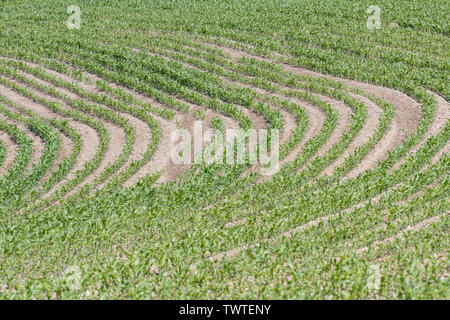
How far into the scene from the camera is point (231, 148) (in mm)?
20906

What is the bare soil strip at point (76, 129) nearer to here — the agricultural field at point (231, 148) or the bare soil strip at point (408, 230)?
the agricultural field at point (231, 148)

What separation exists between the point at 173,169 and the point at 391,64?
12.5 metres

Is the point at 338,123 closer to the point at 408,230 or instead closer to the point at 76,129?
the point at 76,129

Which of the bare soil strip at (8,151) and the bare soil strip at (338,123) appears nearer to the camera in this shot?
the bare soil strip at (338,123)

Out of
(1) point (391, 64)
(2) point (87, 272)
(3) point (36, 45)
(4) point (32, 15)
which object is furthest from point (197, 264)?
(4) point (32, 15)

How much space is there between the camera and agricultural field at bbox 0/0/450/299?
1263cm

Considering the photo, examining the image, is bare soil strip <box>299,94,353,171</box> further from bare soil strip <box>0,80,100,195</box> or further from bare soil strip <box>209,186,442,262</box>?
bare soil strip <box>0,80,100,195</box>

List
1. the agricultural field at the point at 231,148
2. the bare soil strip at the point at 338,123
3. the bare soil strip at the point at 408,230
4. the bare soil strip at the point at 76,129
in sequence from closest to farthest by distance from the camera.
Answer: the agricultural field at the point at 231,148 < the bare soil strip at the point at 408,230 < the bare soil strip at the point at 338,123 < the bare soil strip at the point at 76,129

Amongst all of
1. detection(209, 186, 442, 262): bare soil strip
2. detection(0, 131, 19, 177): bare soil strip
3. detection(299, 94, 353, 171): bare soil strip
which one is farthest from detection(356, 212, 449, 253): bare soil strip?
detection(0, 131, 19, 177): bare soil strip

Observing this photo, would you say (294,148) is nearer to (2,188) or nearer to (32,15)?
(2,188)

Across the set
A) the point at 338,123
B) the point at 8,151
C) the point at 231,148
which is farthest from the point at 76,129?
the point at 338,123

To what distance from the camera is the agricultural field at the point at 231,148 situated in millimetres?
12633

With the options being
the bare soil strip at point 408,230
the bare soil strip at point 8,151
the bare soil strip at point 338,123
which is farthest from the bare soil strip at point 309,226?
the bare soil strip at point 8,151

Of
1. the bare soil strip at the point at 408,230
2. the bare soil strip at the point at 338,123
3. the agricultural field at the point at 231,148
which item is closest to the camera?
the agricultural field at the point at 231,148
